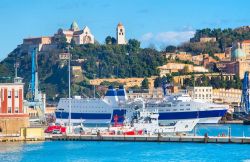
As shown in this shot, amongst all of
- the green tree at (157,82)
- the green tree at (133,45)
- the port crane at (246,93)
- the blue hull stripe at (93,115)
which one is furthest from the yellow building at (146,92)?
the green tree at (133,45)

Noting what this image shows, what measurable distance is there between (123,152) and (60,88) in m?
72.8

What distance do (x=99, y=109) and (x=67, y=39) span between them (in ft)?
173

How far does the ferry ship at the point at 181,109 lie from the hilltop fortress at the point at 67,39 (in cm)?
5500

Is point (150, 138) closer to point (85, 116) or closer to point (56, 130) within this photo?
point (56, 130)

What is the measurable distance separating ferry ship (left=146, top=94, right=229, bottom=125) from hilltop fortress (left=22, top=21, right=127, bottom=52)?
5500 cm

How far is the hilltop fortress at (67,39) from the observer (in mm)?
137875

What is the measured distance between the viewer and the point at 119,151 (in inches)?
1999

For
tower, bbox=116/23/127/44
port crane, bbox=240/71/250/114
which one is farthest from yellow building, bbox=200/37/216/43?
port crane, bbox=240/71/250/114

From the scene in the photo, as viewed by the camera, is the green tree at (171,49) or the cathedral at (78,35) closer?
the cathedral at (78,35)

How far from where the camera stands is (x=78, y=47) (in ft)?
444

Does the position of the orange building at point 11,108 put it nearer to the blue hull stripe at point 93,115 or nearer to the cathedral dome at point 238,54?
the blue hull stripe at point 93,115

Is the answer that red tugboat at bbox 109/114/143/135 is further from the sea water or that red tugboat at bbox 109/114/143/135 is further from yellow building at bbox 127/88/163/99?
yellow building at bbox 127/88/163/99

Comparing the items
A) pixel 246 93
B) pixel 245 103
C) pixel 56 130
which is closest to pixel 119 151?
pixel 56 130

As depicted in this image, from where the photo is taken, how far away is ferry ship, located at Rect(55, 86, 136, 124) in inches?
3337
